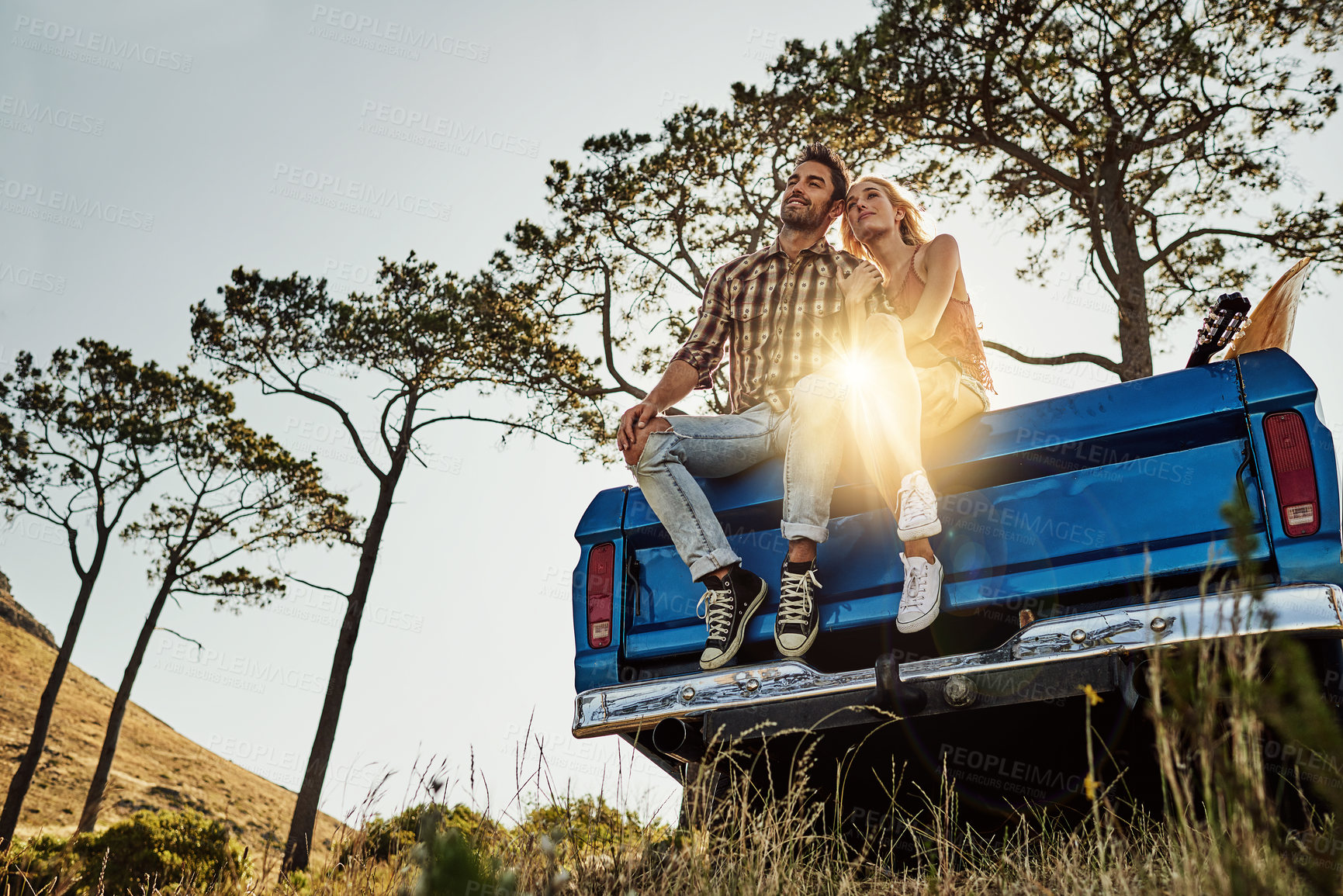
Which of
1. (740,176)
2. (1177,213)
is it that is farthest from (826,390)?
(1177,213)

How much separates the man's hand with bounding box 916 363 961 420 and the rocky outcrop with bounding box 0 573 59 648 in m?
43.5

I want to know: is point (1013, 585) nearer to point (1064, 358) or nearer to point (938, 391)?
point (938, 391)

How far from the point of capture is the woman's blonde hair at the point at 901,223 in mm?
4031

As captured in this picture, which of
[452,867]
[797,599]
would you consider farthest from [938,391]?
[452,867]

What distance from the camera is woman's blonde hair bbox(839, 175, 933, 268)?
13.2 ft

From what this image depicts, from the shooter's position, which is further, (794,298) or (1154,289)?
(1154,289)

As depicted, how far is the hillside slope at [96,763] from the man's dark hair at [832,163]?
65.0ft

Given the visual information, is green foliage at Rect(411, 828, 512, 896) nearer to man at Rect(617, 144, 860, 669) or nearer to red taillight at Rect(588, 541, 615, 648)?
man at Rect(617, 144, 860, 669)

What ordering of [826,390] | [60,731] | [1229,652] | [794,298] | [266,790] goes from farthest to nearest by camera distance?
1. [266,790]
2. [60,731]
3. [794,298]
4. [826,390]
5. [1229,652]

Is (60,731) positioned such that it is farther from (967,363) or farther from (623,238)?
(967,363)

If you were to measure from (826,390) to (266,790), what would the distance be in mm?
33080

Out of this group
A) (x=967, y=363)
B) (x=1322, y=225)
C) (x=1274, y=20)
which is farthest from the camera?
(x=1322, y=225)

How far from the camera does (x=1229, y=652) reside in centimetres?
117

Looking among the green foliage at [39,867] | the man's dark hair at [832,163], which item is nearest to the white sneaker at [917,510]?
the man's dark hair at [832,163]
